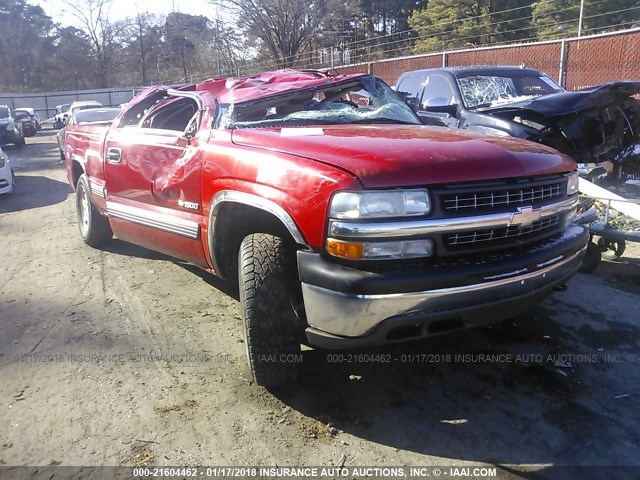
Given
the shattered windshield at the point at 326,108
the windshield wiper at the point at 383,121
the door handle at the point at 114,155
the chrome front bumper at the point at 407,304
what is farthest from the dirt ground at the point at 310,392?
the windshield wiper at the point at 383,121

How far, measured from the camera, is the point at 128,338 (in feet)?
12.9

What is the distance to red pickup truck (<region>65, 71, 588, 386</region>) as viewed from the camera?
8.46 feet

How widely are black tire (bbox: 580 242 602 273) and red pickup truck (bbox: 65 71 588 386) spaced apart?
1.81 meters

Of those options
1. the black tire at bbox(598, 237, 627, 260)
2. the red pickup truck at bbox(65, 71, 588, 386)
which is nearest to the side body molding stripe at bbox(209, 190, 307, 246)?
the red pickup truck at bbox(65, 71, 588, 386)

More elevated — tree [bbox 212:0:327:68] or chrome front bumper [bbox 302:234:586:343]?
tree [bbox 212:0:327:68]

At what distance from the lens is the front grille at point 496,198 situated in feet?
8.81

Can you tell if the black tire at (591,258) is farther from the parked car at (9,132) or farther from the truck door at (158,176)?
the parked car at (9,132)

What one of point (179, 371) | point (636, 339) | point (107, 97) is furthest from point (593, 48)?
point (107, 97)

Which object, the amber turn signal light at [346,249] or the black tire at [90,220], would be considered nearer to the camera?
the amber turn signal light at [346,249]

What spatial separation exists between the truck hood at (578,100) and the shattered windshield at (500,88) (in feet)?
2.55

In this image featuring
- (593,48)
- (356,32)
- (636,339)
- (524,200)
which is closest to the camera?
(524,200)

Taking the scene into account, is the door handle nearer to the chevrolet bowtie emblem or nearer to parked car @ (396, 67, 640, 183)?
parked car @ (396, 67, 640, 183)

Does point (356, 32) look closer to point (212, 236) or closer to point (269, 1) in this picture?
point (269, 1)

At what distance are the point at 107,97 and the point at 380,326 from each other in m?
45.6
